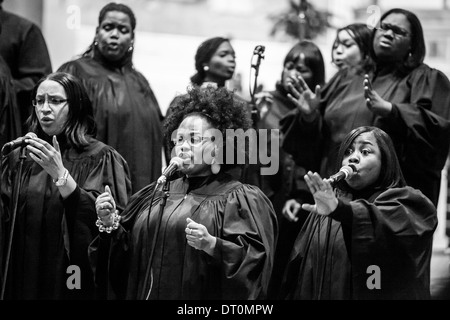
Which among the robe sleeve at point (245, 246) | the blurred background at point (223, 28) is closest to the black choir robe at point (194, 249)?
the robe sleeve at point (245, 246)

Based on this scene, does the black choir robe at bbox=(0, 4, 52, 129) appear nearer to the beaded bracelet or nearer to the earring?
the beaded bracelet

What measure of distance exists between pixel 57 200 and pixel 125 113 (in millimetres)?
1266

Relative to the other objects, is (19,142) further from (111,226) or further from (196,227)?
(196,227)

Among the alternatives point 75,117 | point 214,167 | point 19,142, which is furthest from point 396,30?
point 19,142

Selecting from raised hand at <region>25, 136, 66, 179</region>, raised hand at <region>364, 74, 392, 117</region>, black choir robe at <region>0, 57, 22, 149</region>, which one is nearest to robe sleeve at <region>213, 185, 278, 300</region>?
raised hand at <region>25, 136, 66, 179</region>

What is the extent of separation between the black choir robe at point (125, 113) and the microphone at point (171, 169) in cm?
151

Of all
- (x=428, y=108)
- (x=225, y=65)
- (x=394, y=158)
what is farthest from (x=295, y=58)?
(x=394, y=158)

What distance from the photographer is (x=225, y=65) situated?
18.8 feet

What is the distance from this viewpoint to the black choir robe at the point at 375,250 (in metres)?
3.76

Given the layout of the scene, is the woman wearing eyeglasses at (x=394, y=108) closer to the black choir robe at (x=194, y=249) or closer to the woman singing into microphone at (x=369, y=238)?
the woman singing into microphone at (x=369, y=238)

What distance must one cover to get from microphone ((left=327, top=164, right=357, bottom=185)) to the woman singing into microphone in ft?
0.07

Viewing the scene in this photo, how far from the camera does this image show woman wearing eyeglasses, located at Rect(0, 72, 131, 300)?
4242mm

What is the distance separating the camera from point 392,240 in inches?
149

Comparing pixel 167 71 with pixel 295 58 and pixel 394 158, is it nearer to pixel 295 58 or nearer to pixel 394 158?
pixel 295 58
